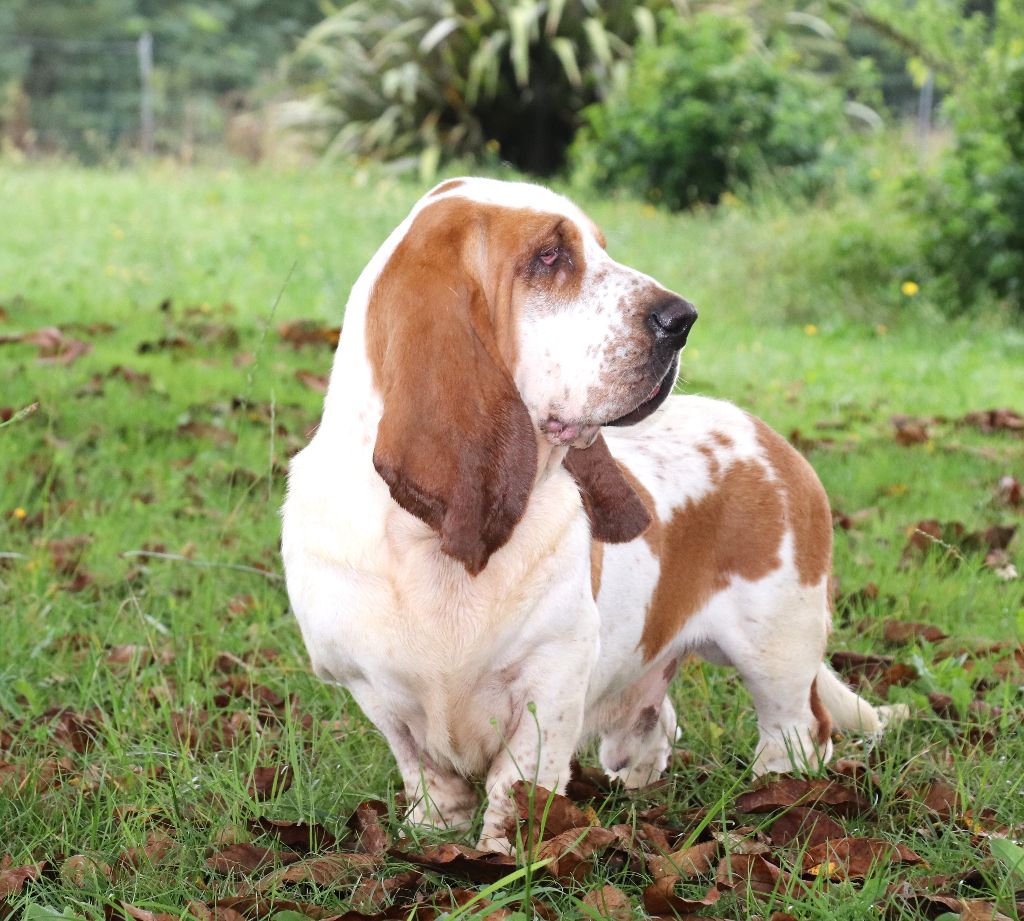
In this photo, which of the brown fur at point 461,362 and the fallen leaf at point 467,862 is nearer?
the brown fur at point 461,362

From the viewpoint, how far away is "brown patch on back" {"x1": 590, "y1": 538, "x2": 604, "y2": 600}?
2830mm

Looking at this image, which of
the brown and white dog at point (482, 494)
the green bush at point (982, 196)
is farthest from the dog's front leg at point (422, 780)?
the green bush at point (982, 196)

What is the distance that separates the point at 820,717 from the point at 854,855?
2.39ft

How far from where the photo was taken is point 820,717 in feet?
10.9

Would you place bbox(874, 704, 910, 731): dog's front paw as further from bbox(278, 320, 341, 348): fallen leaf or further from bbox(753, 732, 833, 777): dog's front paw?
bbox(278, 320, 341, 348): fallen leaf

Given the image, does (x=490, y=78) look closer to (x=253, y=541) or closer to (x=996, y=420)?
(x=996, y=420)

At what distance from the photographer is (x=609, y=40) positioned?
16031 mm

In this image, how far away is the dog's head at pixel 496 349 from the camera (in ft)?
8.03

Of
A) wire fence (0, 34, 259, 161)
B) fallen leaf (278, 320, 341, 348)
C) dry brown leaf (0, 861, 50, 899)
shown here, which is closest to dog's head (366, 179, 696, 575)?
dry brown leaf (0, 861, 50, 899)

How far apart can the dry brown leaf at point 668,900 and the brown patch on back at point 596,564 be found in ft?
2.05

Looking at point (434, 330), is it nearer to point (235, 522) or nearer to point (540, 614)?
point (540, 614)

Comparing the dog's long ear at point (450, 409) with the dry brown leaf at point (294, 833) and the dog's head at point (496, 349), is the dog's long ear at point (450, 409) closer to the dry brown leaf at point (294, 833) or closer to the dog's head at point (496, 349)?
the dog's head at point (496, 349)

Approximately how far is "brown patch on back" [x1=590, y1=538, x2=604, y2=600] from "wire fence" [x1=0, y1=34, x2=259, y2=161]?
1835 cm

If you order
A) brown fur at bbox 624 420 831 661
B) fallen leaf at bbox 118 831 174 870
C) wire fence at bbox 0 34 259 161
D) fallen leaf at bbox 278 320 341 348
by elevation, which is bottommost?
wire fence at bbox 0 34 259 161
